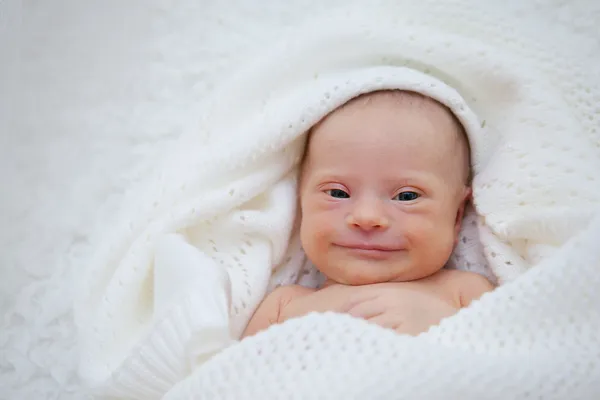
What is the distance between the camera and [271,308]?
114 centimetres

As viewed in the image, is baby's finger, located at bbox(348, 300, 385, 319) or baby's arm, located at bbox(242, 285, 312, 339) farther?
baby's arm, located at bbox(242, 285, 312, 339)

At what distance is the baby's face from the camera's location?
1.07 m

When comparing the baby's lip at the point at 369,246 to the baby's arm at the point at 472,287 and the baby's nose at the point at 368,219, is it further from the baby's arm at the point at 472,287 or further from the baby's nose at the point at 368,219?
the baby's arm at the point at 472,287

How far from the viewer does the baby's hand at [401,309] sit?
3.27ft

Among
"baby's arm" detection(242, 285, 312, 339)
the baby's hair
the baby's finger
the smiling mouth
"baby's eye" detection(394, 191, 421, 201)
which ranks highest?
the baby's hair

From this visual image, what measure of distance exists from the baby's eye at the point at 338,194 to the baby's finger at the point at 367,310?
193mm

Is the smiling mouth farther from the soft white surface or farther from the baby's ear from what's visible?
the soft white surface

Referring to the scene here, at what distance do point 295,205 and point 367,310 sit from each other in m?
0.28

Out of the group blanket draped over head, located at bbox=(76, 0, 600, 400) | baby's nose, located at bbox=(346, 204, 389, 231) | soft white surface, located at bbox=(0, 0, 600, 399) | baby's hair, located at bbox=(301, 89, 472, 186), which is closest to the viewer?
blanket draped over head, located at bbox=(76, 0, 600, 400)

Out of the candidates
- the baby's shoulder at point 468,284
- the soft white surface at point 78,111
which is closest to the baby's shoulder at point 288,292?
the baby's shoulder at point 468,284

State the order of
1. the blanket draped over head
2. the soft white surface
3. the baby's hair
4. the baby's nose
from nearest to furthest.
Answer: the blanket draped over head
the baby's nose
the baby's hair
the soft white surface

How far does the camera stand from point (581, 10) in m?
1.31

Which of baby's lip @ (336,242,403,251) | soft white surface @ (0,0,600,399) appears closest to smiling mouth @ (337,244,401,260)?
baby's lip @ (336,242,403,251)

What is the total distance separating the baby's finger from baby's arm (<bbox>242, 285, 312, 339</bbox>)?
0.54ft
